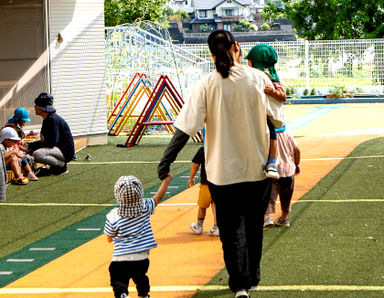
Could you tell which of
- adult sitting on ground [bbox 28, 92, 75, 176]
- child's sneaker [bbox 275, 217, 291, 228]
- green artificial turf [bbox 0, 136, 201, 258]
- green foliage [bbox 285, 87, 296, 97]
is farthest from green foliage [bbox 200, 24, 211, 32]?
child's sneaker [bbox 275, 217, 291, 228]

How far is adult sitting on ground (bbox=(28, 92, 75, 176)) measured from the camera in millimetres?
12805

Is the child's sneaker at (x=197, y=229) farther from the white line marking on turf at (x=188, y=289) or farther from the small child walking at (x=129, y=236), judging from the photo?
the small child walking at (x=129, y=236)

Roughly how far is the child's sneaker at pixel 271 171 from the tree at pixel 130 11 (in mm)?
48229

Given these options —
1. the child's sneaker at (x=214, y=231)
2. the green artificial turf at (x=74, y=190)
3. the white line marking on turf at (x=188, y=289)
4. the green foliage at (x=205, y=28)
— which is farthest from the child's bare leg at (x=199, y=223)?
the green foliage at (x=205, y=28)

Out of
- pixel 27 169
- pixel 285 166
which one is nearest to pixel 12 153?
pixel 27 169

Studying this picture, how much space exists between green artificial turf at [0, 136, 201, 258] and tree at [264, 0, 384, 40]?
25.5 metres

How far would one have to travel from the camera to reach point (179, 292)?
604cm

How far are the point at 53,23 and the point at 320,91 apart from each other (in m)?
18.1

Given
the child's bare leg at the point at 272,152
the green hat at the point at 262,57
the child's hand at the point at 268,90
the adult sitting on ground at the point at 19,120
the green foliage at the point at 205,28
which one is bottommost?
the adult sitting on ground at the point at 19,120

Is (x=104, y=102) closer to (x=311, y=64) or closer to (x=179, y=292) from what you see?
(x=179, y=292)

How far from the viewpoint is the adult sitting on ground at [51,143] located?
42.0 ft

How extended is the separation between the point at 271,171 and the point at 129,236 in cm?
106

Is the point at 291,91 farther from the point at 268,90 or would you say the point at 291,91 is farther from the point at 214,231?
the point at 268,90

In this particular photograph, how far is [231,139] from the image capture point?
213 inches
